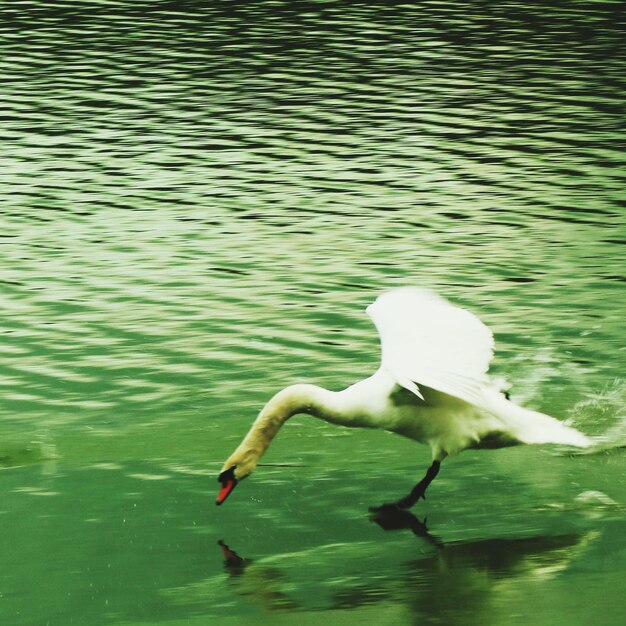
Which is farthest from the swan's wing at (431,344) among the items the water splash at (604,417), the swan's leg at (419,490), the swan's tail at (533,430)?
the water splash at (604,417)

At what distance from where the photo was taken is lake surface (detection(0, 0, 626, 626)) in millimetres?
7336

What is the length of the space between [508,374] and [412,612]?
3.88m

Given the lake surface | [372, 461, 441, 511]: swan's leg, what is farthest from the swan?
the lake surface

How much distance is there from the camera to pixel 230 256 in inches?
526

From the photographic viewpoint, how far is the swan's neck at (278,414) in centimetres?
782

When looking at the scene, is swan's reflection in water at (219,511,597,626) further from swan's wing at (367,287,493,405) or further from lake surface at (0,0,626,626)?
swan's wing at (367,287,493,405)

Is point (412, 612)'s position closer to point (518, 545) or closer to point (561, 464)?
point (518, 545)

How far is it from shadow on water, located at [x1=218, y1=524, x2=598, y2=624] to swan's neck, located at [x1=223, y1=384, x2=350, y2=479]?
43 cm

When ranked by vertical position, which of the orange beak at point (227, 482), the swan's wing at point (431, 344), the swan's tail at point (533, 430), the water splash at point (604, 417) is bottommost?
the water splash at point (604, 417)

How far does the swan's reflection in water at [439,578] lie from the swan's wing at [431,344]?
2.51ft

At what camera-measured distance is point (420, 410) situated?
7.88 metres

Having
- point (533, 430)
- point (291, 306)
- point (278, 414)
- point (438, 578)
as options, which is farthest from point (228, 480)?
point (291, 306)

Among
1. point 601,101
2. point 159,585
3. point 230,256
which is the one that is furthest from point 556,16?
point 159,585

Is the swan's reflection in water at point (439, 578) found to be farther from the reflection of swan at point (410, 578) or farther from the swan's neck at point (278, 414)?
the swan's neck at point (278, 414)
